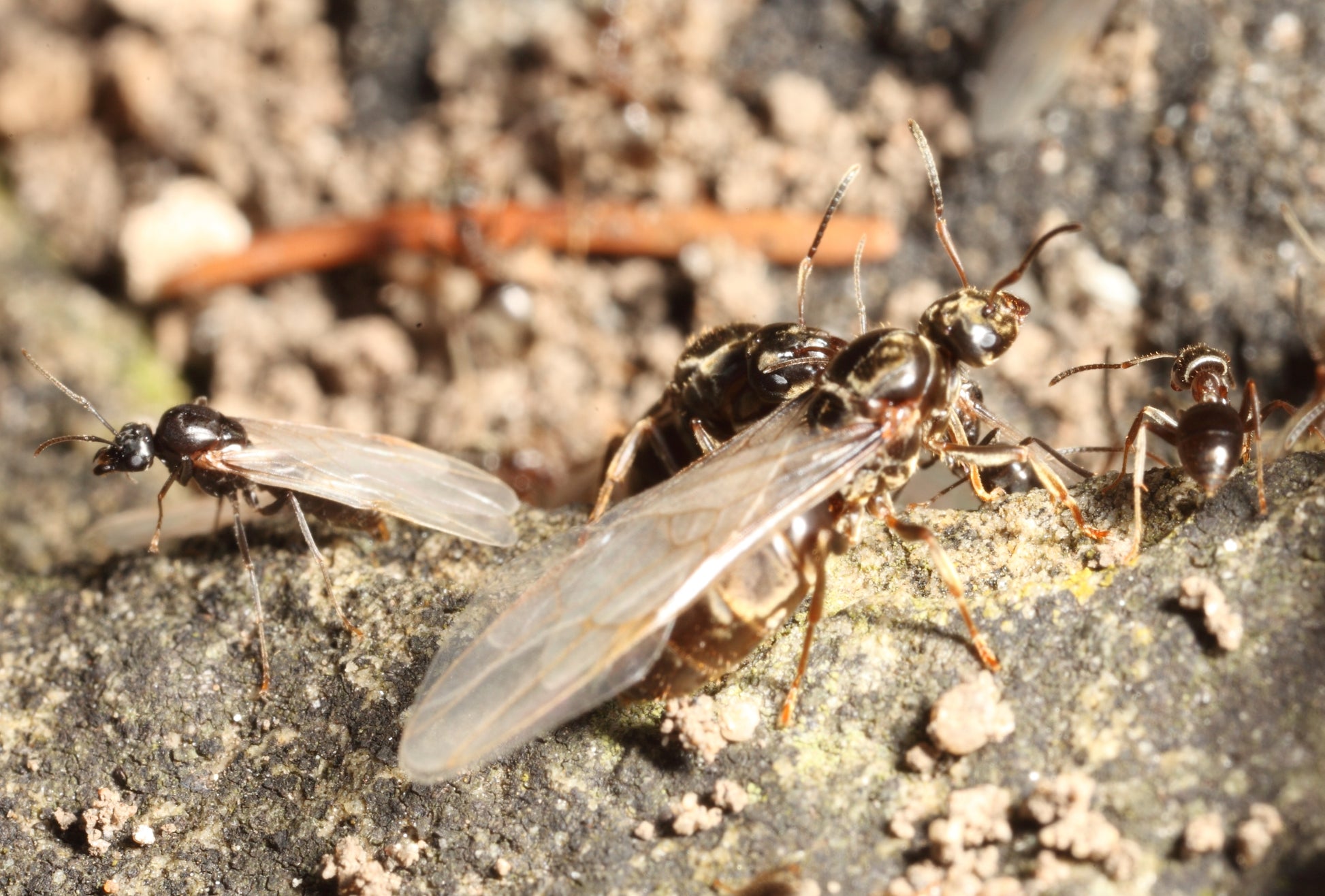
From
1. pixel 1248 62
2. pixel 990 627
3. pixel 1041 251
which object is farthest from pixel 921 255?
pixel 990 627

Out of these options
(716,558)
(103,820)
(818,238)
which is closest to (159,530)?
(103,820)

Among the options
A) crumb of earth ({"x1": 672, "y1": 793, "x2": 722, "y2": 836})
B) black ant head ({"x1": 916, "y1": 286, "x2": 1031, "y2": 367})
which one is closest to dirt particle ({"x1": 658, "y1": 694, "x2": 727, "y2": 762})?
crumb of earth ({"x1": 672, "y1": 793, "x2": 722, "y2": 836})

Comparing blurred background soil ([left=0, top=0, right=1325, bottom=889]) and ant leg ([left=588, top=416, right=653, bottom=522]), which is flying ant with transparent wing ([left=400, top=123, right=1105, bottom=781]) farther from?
blurred background soil ([left=0, top=0, right=1325, bottom=889])

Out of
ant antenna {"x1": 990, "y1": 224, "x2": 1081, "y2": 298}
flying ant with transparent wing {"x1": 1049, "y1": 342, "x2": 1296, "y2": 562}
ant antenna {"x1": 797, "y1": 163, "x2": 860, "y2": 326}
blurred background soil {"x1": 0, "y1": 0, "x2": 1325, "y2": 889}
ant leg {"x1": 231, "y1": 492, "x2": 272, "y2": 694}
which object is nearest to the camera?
flying ant with transparent wing {"x1": 1049, "y1": 342, "x2": 1296, "y2": 562}

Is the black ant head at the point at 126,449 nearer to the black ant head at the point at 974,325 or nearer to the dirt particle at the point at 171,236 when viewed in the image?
the dirt particle at the point at 171,236

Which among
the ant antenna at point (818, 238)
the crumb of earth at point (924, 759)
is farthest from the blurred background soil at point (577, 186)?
the crumb of earth at point (924, 759)

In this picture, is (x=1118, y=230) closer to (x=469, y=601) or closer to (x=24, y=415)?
(x=469, y=601)
